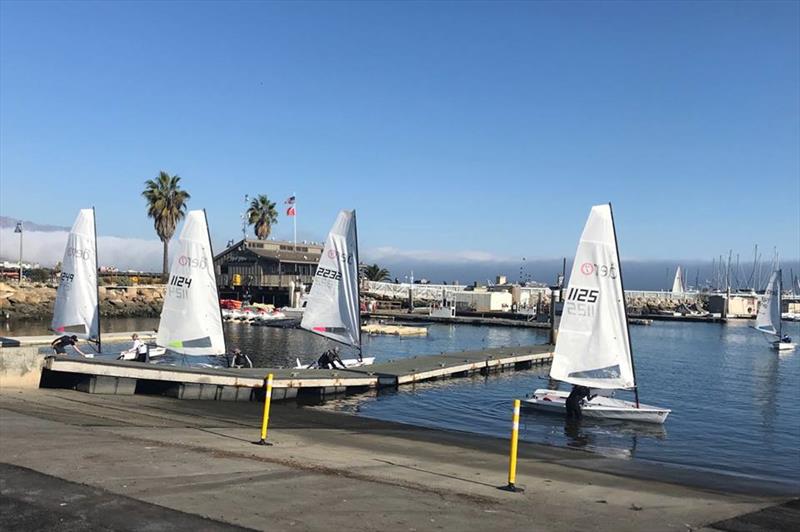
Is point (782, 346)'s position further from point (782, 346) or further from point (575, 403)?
point (575, 403)

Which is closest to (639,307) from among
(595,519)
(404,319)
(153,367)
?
(404,319)

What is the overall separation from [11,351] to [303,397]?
10.8 meters

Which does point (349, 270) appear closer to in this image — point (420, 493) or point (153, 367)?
point (153, 367)

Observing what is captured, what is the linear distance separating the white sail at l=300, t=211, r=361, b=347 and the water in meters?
3.59

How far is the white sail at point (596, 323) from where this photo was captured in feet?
79.7

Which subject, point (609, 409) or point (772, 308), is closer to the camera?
point (609, 409)

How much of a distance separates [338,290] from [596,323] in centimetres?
1201

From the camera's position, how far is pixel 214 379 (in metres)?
24.3

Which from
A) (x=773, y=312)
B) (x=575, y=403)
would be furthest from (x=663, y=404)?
(x=773, y=312)

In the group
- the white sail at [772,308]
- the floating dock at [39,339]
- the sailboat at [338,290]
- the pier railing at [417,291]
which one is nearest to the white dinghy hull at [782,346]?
the white sail at [772,308]

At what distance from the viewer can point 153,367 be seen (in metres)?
23.4

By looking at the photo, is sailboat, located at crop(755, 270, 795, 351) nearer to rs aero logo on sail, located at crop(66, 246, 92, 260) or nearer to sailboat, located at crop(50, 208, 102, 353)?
sailboat, located at crop(50, 208, 102, 353)

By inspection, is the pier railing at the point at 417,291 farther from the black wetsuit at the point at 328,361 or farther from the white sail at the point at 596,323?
the white sail at the point at 596,323

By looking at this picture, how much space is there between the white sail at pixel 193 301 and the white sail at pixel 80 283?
144 inches
